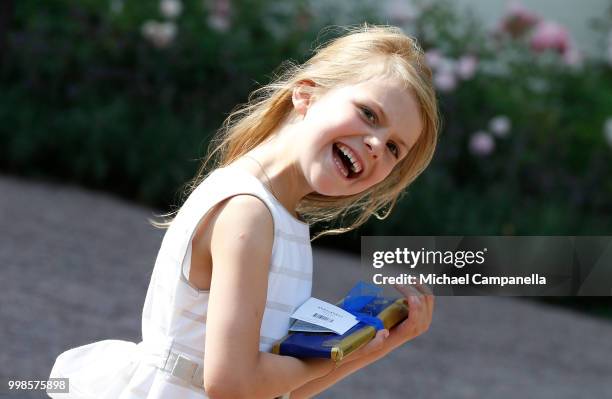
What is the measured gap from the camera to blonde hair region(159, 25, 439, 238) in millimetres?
1698

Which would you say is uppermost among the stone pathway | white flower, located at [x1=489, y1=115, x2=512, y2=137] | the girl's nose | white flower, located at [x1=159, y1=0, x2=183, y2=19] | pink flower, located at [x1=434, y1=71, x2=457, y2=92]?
the girl's nose

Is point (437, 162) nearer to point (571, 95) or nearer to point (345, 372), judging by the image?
point (571, 95)

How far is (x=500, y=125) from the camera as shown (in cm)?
659

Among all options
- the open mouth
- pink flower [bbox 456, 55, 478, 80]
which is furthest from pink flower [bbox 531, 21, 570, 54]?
the open mouth

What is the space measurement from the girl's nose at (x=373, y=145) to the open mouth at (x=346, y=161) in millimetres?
27

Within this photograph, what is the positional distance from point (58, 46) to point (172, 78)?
77cm

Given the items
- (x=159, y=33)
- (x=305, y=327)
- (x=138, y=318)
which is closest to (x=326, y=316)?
(x=305, y=327)

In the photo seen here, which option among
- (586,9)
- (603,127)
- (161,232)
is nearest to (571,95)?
(603,127)

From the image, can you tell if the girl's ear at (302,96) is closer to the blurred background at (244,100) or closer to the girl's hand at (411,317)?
the girl's hand at (411,317)

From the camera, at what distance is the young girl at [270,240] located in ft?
4.85

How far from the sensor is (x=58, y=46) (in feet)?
21.9

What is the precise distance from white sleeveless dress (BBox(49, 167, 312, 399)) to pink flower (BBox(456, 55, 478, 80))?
206 inches

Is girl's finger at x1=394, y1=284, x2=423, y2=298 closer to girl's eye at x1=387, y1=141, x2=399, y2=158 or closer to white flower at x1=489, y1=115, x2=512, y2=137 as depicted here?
girl's eye at x1=387, y1=141, x2=399, y2=158

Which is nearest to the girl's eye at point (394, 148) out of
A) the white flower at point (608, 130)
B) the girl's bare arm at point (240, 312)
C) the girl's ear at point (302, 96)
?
the girl's ear at point (302, 96)
